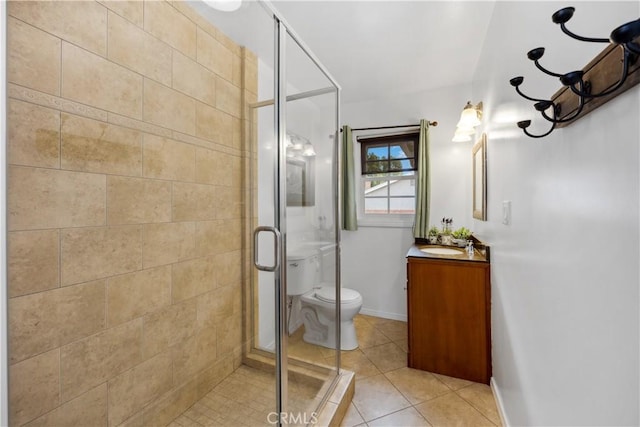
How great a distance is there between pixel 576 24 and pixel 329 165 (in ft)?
4.50

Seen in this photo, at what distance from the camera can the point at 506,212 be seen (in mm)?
1521

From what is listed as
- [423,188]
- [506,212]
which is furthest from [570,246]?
[423,188]

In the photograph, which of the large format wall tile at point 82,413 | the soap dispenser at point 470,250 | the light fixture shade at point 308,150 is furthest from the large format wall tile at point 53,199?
the soap dispenser at point 470,250

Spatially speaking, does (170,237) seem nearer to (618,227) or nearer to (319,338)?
(319,338)

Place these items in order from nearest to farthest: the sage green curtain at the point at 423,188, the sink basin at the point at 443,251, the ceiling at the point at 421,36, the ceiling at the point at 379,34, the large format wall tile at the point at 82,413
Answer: the ceiling at the point at 421,36 < the large format wall tile at the point at 82,413 < the ceiling at the point at 379,34 < the sink basin at the point at 443,251 < the sage green curtain at the point at 423,188

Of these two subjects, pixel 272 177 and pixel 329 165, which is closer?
pixel 272 177

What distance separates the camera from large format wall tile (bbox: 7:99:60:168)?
947 mm

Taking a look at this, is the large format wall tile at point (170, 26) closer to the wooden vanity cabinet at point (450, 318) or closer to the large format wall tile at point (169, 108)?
the large format wall tile at point (169, 108)

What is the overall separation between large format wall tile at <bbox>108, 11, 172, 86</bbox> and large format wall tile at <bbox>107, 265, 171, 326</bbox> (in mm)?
954

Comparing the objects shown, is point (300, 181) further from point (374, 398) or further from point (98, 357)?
point (374, 398)

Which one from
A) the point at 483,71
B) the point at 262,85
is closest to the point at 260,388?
the point at 262,85

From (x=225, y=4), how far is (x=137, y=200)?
3.74 feet

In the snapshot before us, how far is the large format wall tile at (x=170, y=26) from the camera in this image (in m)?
1.36

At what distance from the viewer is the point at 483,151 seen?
208 centimetres
